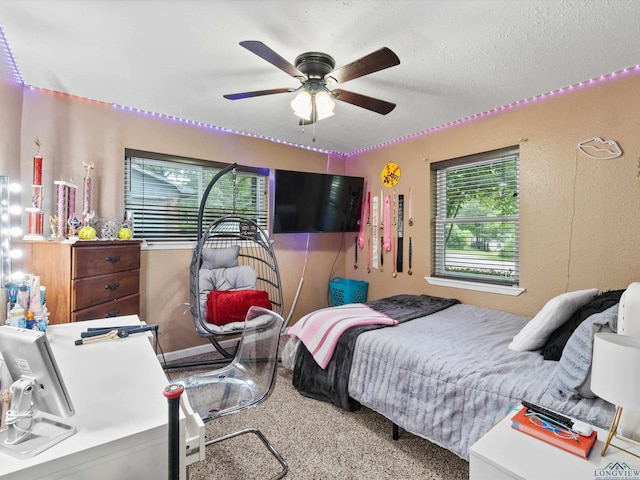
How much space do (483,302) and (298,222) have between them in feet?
6.91

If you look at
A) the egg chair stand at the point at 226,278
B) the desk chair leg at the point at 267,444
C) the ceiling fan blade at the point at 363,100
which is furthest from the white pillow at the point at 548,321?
the egg chair stand at the point at 226,278

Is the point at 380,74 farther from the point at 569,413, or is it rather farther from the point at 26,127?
the point at 26,127

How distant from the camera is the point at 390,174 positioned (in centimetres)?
390

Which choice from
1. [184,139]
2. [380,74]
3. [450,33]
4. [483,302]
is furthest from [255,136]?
[483,302]

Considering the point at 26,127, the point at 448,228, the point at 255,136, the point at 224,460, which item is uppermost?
the point at 255,136

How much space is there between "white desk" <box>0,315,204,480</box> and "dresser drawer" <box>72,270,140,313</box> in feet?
2.93

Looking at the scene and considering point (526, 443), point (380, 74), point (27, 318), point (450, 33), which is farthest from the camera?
point (380, 74)

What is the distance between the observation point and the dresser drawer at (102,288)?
2072mm

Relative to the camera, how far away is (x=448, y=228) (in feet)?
11.4

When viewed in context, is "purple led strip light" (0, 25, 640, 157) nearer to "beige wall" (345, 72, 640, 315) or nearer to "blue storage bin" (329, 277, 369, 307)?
"beige wall" (345, 72, 640, 315)

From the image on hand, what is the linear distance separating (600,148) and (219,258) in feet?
10.9

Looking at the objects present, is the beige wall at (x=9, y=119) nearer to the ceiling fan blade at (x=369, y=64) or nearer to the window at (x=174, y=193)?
the window at (x=174, y=193)

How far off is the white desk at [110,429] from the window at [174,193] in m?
2.04

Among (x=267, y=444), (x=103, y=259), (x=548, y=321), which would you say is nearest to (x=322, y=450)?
(x=267, y=444)
